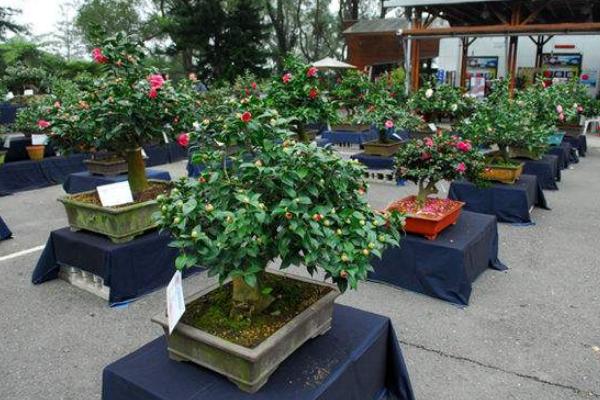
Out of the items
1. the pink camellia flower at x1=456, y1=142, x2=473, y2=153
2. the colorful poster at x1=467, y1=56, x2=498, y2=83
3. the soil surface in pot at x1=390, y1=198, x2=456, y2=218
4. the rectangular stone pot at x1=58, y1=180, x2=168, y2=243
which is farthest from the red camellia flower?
the colorful poster at x1=467, y1=56, x2=498, y2=83

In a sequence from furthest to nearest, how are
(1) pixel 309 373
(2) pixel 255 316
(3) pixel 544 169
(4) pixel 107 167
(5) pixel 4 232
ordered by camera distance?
(3) pixel 544 169, (4) pixel 107 167, (5) pixel 4 232, (2) pixel 255 316, (1) pixel 309 373

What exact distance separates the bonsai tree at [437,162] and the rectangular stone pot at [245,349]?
1815 mm

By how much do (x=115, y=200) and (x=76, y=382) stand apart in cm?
120

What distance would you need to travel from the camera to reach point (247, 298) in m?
1.81

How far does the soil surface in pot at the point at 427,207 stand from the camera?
3234mm

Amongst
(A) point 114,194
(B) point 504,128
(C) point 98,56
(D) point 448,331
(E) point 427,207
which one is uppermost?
(C) point 98,56

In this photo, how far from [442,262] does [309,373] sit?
1693 millimetres

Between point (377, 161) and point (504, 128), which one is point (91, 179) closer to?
point (377, 161)

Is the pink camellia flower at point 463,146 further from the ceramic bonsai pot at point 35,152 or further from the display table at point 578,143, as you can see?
the display table at point 578,143

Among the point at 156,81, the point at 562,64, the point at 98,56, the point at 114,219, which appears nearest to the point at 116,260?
the point at 114,219

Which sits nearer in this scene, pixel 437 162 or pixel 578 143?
pixel 437 162

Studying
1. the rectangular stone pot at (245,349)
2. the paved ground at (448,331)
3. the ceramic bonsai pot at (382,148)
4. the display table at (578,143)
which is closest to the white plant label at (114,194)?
the paved ground at (448,331)

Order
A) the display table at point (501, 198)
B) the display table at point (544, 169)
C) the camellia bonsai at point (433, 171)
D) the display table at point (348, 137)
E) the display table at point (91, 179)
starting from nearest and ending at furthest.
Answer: the camellia bonsai at point (433, 171), the display table at point (501, 198), the display table at point (91, 179), the display table at point (544, 169), the display table at point (348, 137)

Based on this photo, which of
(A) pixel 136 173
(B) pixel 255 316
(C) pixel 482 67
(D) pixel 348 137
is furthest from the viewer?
(C) pixel 482 67
